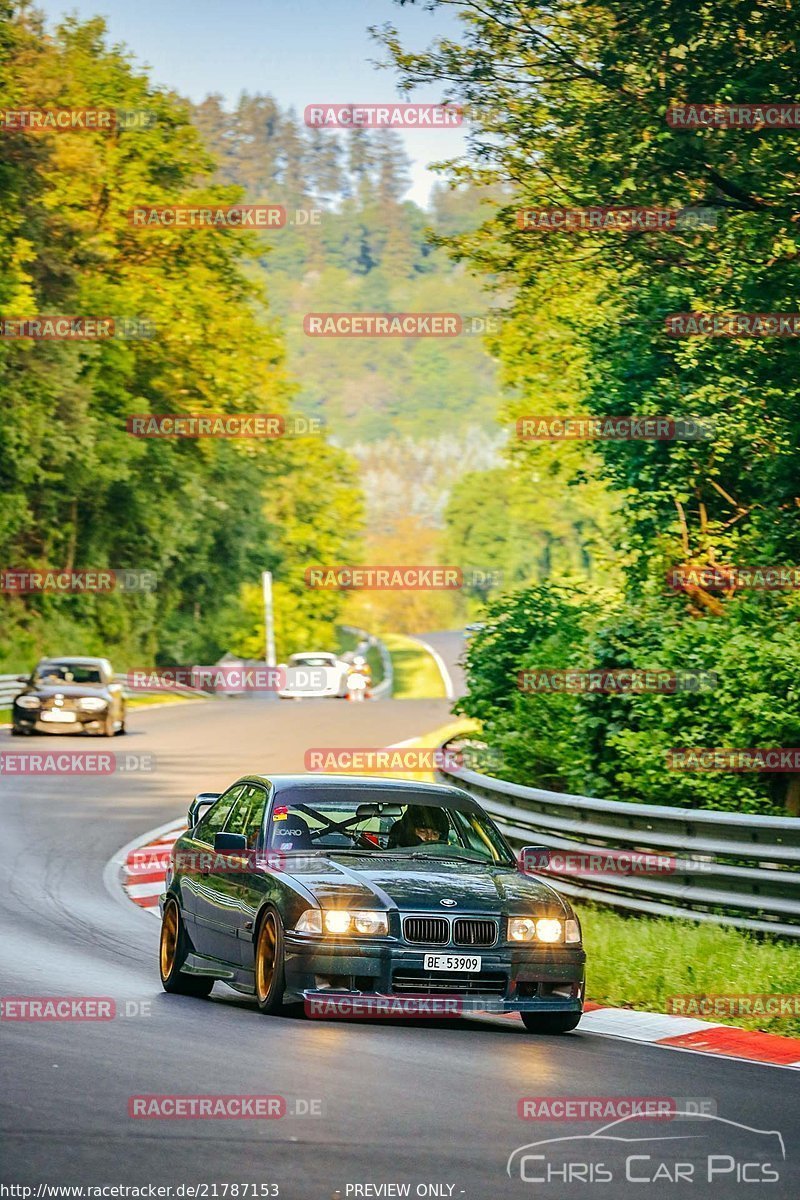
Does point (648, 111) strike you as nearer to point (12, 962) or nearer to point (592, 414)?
point (592, 414)

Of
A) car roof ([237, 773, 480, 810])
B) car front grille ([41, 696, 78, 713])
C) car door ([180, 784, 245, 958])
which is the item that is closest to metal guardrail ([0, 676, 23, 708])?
car front grille ([41, 696, 78, 713])

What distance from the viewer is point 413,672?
110562 mm

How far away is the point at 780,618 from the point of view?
59.6ft

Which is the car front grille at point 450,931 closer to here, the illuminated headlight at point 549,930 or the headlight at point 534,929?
the headlight at point 534,929

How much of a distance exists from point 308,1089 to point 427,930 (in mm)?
2281

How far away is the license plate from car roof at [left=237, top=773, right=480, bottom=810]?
1468 millimetres

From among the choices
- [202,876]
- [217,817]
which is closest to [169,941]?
[202,876]

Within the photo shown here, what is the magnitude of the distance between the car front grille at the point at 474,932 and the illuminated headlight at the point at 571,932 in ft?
1.52

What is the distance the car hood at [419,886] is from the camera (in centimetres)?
1043

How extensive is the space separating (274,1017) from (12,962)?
302cm

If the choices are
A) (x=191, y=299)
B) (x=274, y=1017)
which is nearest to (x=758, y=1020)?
(x=274, y=1017)

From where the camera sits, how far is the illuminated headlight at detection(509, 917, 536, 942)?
1054 cm

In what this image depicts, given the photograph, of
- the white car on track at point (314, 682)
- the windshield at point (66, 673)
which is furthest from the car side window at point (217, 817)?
the white car on track at point (314, 682)

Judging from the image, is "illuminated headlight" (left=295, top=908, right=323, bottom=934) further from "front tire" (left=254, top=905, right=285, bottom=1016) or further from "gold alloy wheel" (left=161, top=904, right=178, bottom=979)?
"gold alloy wheel" (left=161, top=904, right=178, bottom=979)
